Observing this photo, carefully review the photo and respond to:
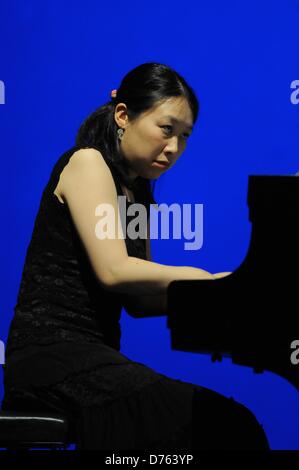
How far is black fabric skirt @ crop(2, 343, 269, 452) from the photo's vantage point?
1.55m

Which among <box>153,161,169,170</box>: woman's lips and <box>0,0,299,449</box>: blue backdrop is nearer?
<box>153,161,169,170</box>: woman's lips

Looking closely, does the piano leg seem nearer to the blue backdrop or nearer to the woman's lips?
the woman's lips

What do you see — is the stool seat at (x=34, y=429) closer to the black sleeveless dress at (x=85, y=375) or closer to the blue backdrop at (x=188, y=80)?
the black sleeveless dress at (x=85, y=375)

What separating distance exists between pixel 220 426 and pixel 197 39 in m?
1.57

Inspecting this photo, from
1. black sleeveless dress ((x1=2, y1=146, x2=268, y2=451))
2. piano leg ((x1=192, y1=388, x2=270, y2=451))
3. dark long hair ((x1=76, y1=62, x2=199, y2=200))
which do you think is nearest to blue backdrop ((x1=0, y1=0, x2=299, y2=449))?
dark long hair ((x1=76, y1=62, x2=199, y2=200))

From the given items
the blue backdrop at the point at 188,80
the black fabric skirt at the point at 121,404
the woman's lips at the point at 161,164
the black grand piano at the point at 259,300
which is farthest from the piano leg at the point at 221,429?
the blue backdrop at the point at 188,80

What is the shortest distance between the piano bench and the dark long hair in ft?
1.87

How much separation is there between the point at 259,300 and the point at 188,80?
146cm

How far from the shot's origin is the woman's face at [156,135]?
1819 mm

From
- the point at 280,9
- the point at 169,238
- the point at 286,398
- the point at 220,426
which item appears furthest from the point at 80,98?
the point at 220,426

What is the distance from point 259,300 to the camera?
1451 mm

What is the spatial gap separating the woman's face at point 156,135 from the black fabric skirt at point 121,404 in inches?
18.2

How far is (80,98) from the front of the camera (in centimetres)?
277

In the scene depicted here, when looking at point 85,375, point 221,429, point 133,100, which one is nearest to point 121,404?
point 85,375
